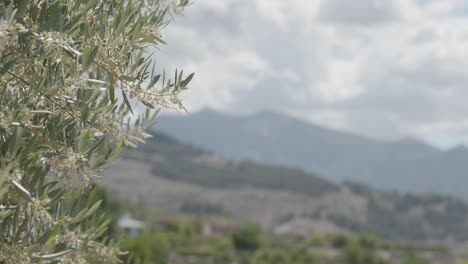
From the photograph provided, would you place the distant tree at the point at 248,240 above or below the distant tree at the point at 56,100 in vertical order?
below

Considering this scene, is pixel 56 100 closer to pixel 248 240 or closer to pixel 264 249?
pixel 264 249

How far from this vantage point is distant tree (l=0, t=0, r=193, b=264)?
4.17m

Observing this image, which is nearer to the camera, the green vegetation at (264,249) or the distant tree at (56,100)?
the distant tree at (56,100)

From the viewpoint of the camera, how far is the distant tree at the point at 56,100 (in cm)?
417

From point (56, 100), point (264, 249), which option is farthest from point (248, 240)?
point (56, 100)

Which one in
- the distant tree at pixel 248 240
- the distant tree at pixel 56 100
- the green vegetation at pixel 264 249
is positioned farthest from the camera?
the distant tree at pixel 248 240

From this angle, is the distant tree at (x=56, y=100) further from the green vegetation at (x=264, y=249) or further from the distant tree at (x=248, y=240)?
the distant tree at (x=248, y=240)

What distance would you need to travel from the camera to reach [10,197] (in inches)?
170

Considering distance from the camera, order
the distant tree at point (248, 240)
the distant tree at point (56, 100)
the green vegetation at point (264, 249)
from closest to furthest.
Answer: the distant tree at point (56, 100) → the green vegetation at point (264, 249) → the distant tree at point (248, 240)

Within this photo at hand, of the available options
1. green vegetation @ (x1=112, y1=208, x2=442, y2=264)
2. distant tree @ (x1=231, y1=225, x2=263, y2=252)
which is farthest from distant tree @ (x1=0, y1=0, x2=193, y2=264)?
distant tree @ (x1=231, y1=225, x2=263, y2=252)

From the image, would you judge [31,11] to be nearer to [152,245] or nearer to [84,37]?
[84,37]

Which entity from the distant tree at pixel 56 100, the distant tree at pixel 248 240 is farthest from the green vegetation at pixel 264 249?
the distant tree at pixel 56 100

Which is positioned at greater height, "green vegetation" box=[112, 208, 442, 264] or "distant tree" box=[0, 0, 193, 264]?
"distant tree" box=[0, 0, 193, 264]

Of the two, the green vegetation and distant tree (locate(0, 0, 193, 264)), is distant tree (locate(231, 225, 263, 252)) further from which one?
distant tree (locate(0, 0, 193, 264))
